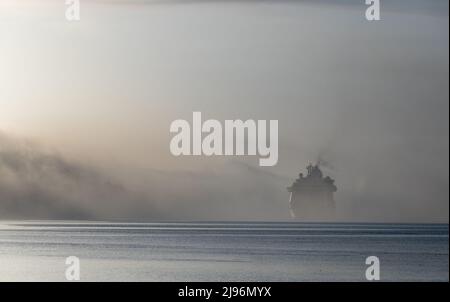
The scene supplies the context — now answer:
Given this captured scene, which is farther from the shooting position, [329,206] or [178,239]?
[329,206]

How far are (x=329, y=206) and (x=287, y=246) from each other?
3144 cm

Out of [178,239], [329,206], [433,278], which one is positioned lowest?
[433,278]

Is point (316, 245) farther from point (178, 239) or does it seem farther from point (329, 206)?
point (329, 206)

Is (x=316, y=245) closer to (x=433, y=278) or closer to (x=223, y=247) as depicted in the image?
(x=223, y=247)

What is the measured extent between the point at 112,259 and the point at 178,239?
2857 centimetres
